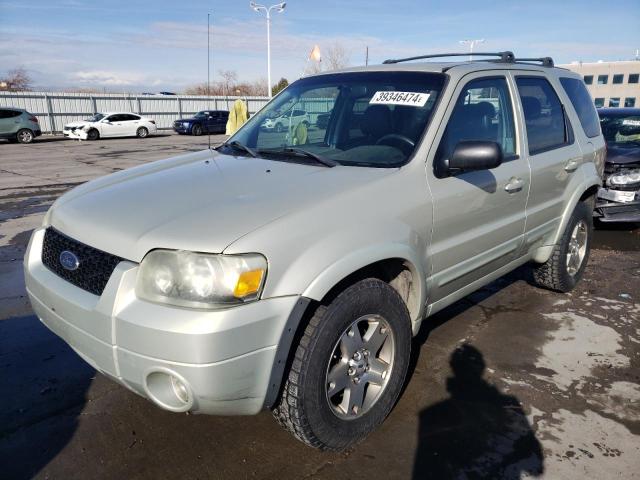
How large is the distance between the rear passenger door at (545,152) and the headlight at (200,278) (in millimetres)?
2436

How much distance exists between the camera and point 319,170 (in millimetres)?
2736

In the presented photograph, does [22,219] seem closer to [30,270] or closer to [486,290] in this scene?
[30,270]

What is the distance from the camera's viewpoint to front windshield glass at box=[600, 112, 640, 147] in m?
7.29

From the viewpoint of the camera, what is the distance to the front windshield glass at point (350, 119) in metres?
2.95

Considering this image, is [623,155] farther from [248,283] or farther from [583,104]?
[248,283]

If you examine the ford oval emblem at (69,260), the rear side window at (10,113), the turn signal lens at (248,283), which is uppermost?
the turn signal lens at (248,283)

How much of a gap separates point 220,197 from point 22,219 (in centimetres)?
645

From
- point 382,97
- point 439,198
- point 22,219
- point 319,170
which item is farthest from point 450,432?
point 22,219

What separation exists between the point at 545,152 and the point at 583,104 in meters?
1.16

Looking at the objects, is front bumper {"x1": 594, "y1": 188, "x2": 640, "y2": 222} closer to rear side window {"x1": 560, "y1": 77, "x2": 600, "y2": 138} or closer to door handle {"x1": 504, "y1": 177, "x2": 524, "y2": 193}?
rear side window {"x1": 560, "y1": 77, "x2": 600, "y2": 138}

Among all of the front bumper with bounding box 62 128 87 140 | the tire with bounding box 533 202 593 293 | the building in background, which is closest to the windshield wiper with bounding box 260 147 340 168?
the tire with bounding box 533 202 593 293

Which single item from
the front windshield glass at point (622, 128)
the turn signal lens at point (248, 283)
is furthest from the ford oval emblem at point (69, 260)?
the front windshield glass at point (622, 128)

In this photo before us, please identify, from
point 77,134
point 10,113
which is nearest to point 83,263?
point 10,113

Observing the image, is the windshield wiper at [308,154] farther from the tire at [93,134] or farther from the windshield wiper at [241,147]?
the tire at [93,134]
